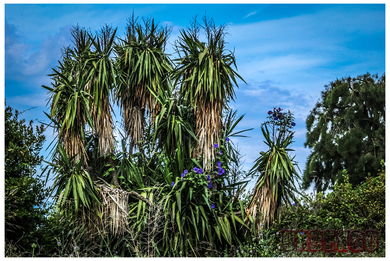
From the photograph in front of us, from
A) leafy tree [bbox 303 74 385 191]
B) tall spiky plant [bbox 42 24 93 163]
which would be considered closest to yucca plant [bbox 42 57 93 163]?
tall spiky plant [bbox 42 24 93 163]

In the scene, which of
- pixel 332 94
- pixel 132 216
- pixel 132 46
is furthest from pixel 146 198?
pixel 332 94

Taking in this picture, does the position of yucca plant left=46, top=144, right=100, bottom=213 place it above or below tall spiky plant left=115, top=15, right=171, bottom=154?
below

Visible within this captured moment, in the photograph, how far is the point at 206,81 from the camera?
7086mm

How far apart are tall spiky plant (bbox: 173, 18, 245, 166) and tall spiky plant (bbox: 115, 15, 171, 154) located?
0.85m

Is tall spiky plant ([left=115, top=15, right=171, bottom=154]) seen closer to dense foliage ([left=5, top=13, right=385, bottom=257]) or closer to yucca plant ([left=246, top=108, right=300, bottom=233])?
dense foliage ([left=5, top=13, right=385, bottom=257])

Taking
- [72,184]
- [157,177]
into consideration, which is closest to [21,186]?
[72,184]

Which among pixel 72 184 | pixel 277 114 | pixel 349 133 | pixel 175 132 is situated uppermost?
pixel 349 133

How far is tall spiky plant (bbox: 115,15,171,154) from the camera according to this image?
8219mm

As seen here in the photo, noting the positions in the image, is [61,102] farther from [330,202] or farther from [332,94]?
[332,94]

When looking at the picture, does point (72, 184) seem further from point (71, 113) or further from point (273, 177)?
point (273, 177)

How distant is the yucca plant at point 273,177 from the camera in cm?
687

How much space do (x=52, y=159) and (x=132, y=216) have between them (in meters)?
1.85

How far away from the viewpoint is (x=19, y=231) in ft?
24.9

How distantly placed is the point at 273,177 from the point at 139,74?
3372mm
